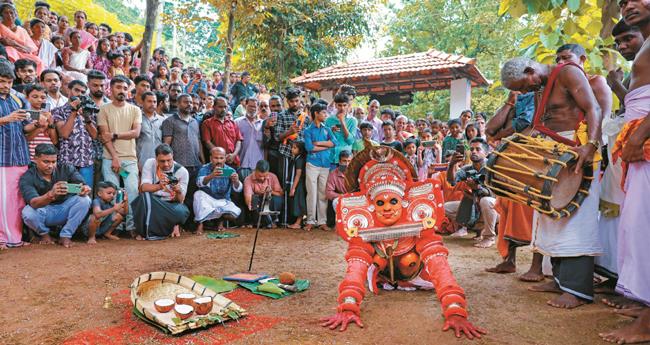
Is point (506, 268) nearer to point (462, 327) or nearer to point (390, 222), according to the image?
point (390, 222)

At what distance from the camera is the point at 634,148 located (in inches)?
112

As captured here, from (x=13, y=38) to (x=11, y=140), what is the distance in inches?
112

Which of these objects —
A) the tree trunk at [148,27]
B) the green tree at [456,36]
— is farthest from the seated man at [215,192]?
the green tree at [456,36]

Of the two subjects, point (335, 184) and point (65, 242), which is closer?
point (65, 242)

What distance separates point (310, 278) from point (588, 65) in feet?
11.0

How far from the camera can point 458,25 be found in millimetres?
20094

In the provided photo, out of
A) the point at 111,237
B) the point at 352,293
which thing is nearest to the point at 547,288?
the point at 352,293

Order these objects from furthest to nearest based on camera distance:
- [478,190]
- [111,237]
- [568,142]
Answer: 1. [478,190]
2. [111,237]
3. [568,142]

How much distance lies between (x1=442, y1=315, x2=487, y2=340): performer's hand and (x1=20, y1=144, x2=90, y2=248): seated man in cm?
474

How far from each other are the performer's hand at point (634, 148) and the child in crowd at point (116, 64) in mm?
8428

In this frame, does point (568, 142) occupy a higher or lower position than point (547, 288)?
higher

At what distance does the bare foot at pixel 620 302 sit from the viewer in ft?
11.2

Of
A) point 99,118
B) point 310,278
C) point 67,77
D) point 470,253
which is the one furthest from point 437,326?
point 67,77

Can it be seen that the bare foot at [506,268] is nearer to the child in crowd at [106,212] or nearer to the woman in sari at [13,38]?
the child in crowd at [106,212]
